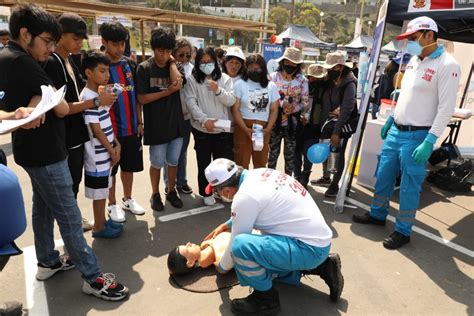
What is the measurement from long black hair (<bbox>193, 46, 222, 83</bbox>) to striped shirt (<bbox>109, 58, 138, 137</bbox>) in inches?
27.2

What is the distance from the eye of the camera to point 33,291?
8.48 feet

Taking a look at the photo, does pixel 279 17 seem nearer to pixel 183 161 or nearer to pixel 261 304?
pixel 183 161

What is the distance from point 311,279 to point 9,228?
2173 mm

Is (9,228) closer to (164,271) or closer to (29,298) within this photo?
(29,298)

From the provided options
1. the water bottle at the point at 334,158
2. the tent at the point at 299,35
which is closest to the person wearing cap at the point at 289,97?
the water bottle at the point at 334,158

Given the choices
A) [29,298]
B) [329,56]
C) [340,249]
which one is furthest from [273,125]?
[29,298]

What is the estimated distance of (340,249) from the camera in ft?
11.2

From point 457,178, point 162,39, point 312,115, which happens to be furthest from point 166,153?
point 457,178

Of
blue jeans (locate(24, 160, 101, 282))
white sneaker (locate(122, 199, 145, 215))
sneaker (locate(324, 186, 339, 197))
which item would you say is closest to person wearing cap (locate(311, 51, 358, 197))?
sneaker (locate(324, 186, 339, 197))

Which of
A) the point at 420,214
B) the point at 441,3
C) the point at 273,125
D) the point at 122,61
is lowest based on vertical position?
the point at 420,214

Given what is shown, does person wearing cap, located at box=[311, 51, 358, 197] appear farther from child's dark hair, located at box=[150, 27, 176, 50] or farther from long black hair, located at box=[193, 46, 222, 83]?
child's dark hair, located at box=[150, 27, 176, 50]

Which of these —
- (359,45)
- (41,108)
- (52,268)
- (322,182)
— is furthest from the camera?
(359,45)

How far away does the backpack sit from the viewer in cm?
520

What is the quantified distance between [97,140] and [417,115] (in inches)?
114
